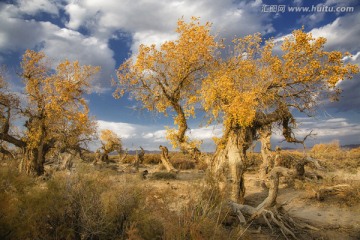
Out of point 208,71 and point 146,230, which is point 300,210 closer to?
point 208,71

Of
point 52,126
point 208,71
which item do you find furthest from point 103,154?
point 208,71

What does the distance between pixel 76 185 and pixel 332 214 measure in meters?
10.8

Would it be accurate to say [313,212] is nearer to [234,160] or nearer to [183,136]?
[234,160]

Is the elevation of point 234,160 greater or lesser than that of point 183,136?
lesser

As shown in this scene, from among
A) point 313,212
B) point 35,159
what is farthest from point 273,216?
point 35,159

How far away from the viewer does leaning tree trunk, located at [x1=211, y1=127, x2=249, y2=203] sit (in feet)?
42.4

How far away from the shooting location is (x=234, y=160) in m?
13.2

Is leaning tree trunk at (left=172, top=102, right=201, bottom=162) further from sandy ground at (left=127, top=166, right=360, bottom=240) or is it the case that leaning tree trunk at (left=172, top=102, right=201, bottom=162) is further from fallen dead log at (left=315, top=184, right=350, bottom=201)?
fallen dead log at (left=315, top=184, right=350, bottom=201)

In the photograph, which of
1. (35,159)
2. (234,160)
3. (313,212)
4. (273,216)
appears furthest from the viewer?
(35,159)

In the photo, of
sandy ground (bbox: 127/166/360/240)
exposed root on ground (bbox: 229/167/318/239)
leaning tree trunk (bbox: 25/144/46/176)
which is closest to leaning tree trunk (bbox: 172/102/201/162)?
sandy ground (bbox: 127/166/360/240)

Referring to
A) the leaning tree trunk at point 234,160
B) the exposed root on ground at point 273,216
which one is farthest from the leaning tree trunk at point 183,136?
the exposed root on ground at point 273,216

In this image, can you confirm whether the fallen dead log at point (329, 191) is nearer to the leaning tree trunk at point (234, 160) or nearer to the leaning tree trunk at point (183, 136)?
the leaning tree trunk at point (234, 160)

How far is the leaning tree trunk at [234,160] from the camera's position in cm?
1294

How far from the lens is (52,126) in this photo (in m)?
21.6
